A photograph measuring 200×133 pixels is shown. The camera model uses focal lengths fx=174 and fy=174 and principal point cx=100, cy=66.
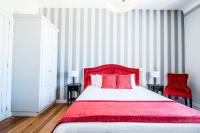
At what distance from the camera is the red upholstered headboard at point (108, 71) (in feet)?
15.5

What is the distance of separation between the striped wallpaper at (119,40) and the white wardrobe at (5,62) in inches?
60.4

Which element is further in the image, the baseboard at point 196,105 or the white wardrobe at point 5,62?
the baseboard at point 196,105

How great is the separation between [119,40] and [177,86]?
1.95 m

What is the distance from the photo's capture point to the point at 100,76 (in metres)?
4.37

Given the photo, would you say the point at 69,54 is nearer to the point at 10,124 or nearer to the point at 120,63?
the point at 120,63

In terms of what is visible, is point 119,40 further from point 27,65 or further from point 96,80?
point 27,65

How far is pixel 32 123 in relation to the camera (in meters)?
3.14

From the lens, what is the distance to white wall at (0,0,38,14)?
3.37 metres

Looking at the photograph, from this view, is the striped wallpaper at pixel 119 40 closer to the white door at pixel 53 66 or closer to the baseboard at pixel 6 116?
the white door at pixel 53 66

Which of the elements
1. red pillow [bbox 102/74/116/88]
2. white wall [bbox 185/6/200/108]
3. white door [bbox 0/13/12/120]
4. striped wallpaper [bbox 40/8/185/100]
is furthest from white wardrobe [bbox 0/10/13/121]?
white wall [bbox 185/6/200/108]

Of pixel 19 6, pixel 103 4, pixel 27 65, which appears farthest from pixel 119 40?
pixel 19 6

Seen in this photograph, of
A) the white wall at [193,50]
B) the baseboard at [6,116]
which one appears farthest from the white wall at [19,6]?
the white wall at [193,50]

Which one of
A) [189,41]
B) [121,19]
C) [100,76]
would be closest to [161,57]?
[189,41]

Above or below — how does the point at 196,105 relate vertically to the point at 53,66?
below
